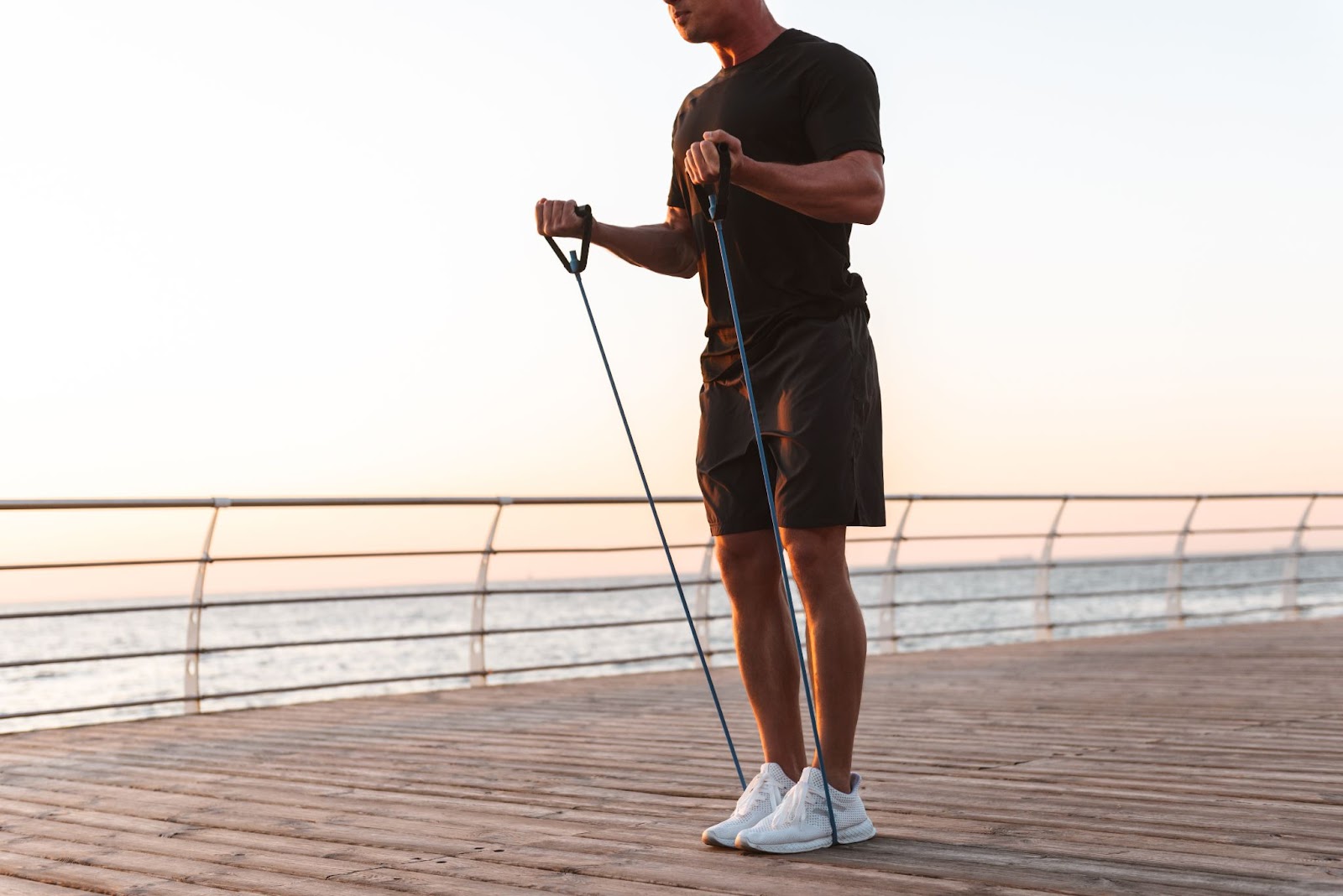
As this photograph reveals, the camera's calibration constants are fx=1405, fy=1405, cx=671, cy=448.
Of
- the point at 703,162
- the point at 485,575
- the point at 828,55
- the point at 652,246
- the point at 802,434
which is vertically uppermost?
the point at 828,55

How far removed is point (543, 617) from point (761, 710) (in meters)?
43.1

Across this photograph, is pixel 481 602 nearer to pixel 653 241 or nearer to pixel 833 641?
pixel 653 241

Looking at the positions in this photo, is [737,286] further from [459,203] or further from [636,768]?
[459,203]

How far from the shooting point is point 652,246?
252 cm

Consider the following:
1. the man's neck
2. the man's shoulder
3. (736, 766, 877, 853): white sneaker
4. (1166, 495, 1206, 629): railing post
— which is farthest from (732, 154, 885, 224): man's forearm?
(1166, 495, 1206, 629): railing post

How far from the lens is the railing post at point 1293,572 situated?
8836 mm

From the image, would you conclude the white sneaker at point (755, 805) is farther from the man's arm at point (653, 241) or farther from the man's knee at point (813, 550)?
the man's arm at point (653, 241)

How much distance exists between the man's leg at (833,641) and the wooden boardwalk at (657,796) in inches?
A: 6.7

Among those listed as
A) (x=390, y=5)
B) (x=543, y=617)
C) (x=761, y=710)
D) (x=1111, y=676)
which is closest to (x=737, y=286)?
(x=761, y=710)

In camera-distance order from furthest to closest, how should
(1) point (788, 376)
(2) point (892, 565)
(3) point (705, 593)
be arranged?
(2) point (892, 565), (3) point (705, 593), (1) point (788, 376)

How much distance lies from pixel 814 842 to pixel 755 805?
0.13 m

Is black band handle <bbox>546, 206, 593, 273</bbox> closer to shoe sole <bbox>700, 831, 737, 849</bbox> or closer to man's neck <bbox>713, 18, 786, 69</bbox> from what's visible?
man's neck <bbox>713, 18, 786, 69</bbox>

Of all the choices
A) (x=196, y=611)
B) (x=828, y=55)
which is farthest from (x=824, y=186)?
(x=196, y=611)

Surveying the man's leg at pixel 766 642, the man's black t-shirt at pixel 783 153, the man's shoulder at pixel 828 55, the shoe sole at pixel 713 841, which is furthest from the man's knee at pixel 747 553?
the man's shoulder at pixel 828 55
